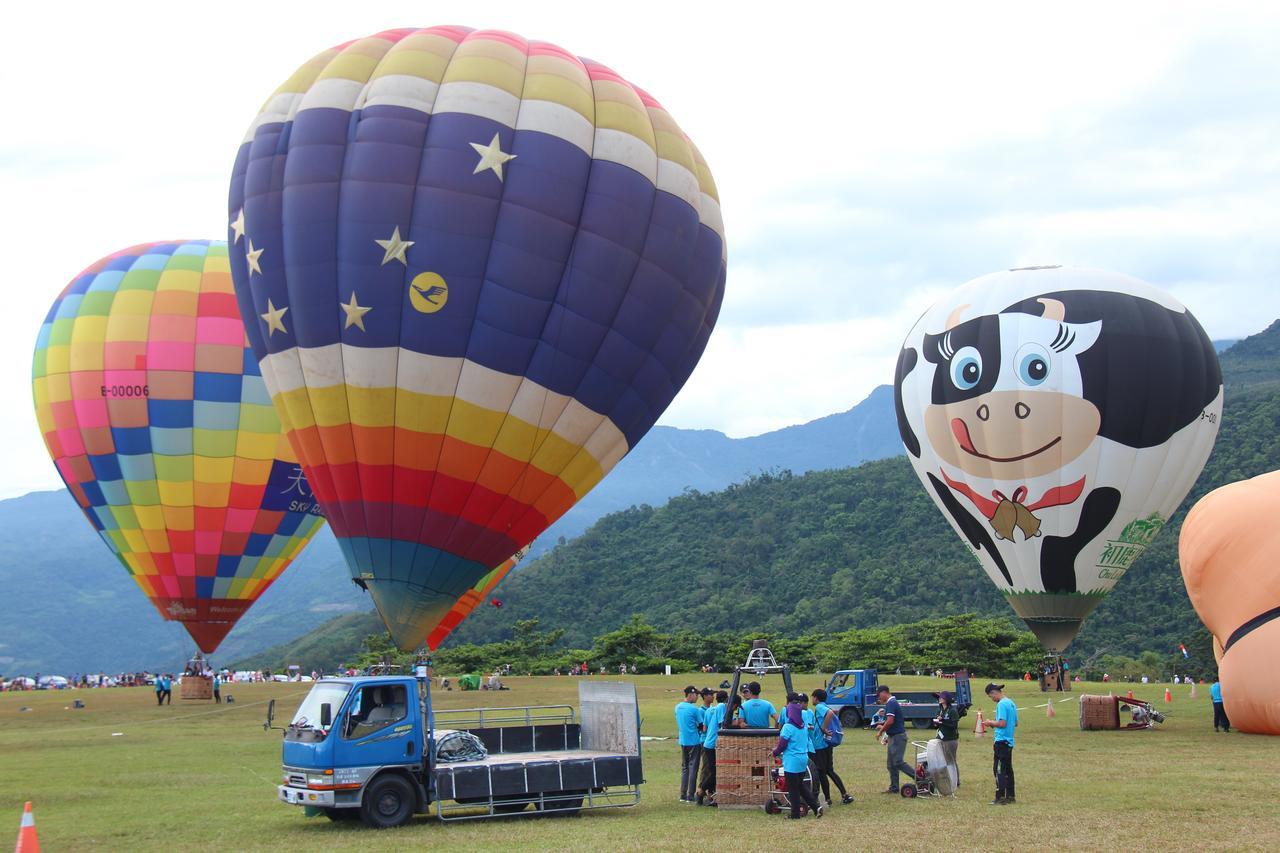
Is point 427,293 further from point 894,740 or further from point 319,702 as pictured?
point 894,740

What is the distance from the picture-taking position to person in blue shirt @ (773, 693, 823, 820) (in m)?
12.2

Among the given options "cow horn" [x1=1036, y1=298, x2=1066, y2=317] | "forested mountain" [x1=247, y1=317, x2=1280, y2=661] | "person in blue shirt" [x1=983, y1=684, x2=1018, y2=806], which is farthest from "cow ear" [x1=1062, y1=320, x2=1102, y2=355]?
"forested mountain" [x1=247, y1=317, x2=1280, y2=661]

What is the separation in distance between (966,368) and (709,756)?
Answer: 1694cm

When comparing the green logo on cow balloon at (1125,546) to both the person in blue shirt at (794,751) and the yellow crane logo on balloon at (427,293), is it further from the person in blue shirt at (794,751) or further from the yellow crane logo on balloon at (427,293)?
the person in blue shirt at (794,751)

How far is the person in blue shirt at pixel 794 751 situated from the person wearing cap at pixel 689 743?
1382 mm

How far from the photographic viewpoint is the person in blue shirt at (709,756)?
13.4 meters

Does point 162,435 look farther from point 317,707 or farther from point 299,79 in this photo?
point 317,707

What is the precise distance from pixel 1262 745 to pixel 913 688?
17.2 metres

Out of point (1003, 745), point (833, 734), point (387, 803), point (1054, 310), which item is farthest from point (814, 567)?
point (387, 803)

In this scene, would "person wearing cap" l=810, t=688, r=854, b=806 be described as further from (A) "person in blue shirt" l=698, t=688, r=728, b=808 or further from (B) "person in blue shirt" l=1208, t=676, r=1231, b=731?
(B) "person in blue shirt" l=1208, t=676, r=1231, b=731

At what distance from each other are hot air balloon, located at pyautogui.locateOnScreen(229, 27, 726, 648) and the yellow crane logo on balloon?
0.10 ft

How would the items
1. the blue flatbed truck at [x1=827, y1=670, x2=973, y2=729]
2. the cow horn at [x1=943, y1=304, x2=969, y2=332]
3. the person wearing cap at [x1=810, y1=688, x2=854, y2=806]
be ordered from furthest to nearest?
the cow horn at [x1=943, y1=304, x2=969, y2=332]
the blue flatbed truck at [x1=827, y1=670, x2=973, y2=729]
the person wearing cap at [x1=810, y1=688, x2=854, y2=806]

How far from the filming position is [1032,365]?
27391 mm

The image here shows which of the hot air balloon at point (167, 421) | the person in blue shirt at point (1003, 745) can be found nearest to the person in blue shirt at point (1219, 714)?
the person in blue shirt at point (1003, 745)
